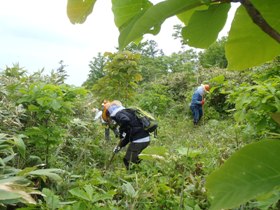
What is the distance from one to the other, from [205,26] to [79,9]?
0.19 meters

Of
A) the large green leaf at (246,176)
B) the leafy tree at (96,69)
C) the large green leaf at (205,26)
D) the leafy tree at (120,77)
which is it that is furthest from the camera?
the leafy tree at (96,69)

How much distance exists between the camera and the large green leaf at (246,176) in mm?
368

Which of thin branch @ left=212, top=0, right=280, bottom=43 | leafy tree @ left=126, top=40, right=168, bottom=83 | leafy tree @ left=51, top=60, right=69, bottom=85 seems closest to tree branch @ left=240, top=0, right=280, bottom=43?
thin branch @ left=212, top=0, right=280, bottom=43

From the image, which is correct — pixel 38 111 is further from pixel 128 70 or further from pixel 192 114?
pixel 192 114

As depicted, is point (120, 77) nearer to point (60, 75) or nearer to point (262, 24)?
point (60, 75)

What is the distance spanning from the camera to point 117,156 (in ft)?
20.7

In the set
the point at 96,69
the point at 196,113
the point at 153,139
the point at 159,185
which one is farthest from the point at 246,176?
the point at 96,69

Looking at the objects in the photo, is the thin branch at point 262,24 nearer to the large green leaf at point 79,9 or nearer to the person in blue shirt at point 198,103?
the large green leaf at point 79,9

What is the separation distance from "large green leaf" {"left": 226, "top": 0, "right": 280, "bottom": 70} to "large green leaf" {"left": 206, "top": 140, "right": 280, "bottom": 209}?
0.62ft

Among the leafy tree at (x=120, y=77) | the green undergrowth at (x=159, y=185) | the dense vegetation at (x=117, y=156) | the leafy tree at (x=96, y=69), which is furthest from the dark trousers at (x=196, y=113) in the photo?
the leafy tree at (x=96, y=69)

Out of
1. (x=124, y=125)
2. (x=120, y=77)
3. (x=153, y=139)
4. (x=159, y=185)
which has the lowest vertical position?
(x=153, y=139)

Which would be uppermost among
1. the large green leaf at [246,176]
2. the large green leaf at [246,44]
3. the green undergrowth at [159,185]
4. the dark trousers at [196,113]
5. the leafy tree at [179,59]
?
the leafy tree at [179,59]

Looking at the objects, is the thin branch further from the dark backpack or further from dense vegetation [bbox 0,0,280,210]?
the dark backpack

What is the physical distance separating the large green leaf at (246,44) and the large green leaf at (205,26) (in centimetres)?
2
